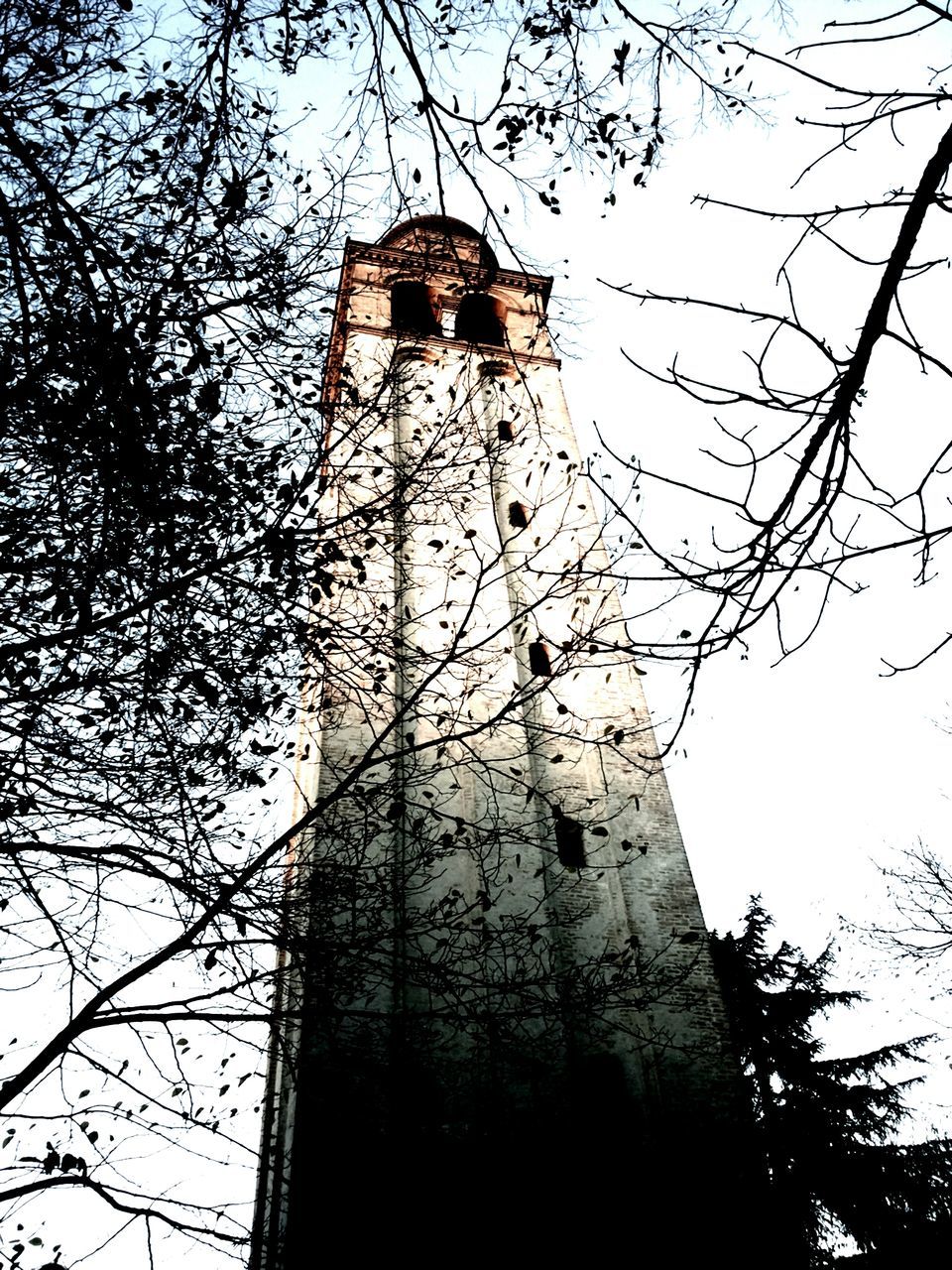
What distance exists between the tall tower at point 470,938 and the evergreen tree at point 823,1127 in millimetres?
1805

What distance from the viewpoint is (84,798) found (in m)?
5.39

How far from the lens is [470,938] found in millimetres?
10531

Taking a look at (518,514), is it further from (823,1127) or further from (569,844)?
(823,1127)

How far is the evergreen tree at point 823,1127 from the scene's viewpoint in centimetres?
1255

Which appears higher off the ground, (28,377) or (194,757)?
(28,377)

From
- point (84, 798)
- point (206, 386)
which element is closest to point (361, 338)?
point (206, 386)

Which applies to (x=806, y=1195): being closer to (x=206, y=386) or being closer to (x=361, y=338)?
(x=206, y=386)

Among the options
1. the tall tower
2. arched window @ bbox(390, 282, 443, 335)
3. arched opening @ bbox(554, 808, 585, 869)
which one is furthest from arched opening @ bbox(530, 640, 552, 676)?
arched window @ bbox(390, 282, 443, 335)

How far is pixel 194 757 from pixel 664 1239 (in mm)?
6998

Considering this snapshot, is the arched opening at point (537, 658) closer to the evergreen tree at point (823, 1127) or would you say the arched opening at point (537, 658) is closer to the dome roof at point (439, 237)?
the evergreen tree at point (823, 1127)

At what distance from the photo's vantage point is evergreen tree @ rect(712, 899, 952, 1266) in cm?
1255

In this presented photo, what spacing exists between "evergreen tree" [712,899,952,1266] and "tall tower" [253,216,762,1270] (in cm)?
180

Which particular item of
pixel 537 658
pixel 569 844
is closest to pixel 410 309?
pixel 537 658

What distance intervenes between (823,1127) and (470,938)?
7.39 metres
